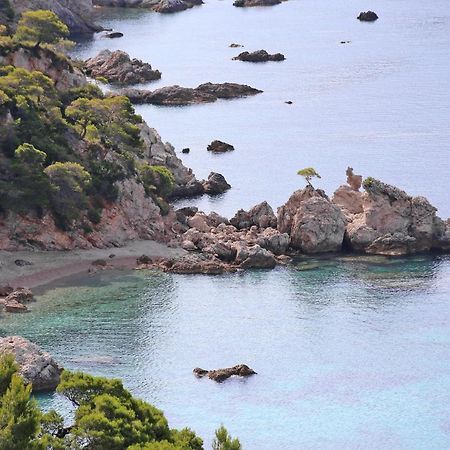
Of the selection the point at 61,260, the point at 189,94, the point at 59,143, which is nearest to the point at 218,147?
the point at 189,94

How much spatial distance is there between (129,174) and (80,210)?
670cm

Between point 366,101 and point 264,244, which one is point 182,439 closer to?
point 264,244

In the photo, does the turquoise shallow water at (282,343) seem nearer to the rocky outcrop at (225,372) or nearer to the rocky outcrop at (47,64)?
the rocky outcrop at (225,372)

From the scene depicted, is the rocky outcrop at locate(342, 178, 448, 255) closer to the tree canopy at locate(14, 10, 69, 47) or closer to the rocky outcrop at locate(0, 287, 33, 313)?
the rocky outcrop at locate(0, 287, 33, 313)

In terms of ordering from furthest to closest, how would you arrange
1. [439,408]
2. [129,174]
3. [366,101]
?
[366,101]
[129,174]
[439,408]

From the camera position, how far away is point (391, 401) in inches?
3248

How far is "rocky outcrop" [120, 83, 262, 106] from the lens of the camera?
167m

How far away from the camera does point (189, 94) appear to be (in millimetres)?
170125

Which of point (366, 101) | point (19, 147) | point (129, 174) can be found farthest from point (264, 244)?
point (366, 101)

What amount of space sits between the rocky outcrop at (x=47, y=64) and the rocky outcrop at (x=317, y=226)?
79.7 ft

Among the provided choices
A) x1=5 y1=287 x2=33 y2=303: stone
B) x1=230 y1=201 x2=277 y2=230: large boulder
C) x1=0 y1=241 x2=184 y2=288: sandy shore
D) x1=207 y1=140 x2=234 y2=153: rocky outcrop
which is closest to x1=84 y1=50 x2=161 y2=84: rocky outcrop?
x1=207 y1=140 x2=234 y2=153: rocky outcrop

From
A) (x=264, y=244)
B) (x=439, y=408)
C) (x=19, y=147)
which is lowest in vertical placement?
(x=439, y=408)

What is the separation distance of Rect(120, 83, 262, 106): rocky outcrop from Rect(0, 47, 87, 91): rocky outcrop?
44.0m

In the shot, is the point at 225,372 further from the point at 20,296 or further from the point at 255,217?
the point at 255,217
